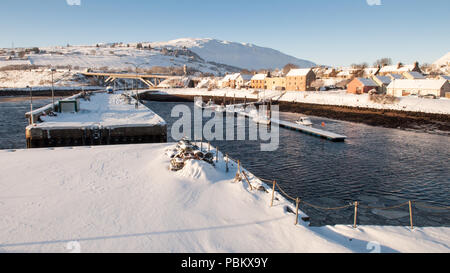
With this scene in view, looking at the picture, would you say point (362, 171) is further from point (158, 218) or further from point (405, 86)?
point (405, 86)

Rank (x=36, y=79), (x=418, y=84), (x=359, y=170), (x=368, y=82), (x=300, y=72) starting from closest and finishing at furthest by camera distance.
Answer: (x=359, y=170)
(x=418, y=84)
(x=368, y=82)
(x=300, y=72)
(x=36, y=79)

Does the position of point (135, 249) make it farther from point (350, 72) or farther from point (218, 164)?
point (350, 72)

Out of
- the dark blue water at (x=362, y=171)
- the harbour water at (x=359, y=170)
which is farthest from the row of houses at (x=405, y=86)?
the dark blue water at (x=362, y=171)

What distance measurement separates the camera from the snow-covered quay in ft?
35.5

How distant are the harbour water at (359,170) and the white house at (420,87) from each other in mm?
35486

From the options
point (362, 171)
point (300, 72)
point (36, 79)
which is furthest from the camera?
point (36, 79)

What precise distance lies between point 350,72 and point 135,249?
6391 inches

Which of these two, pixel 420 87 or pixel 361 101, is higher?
pixel 420 87

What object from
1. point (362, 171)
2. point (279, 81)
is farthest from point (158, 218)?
point (279, 81)

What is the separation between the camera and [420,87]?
73.9 metres

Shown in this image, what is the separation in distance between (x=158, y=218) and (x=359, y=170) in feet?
64.3

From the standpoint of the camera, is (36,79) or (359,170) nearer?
(359,170)

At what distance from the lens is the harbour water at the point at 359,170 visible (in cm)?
1717
